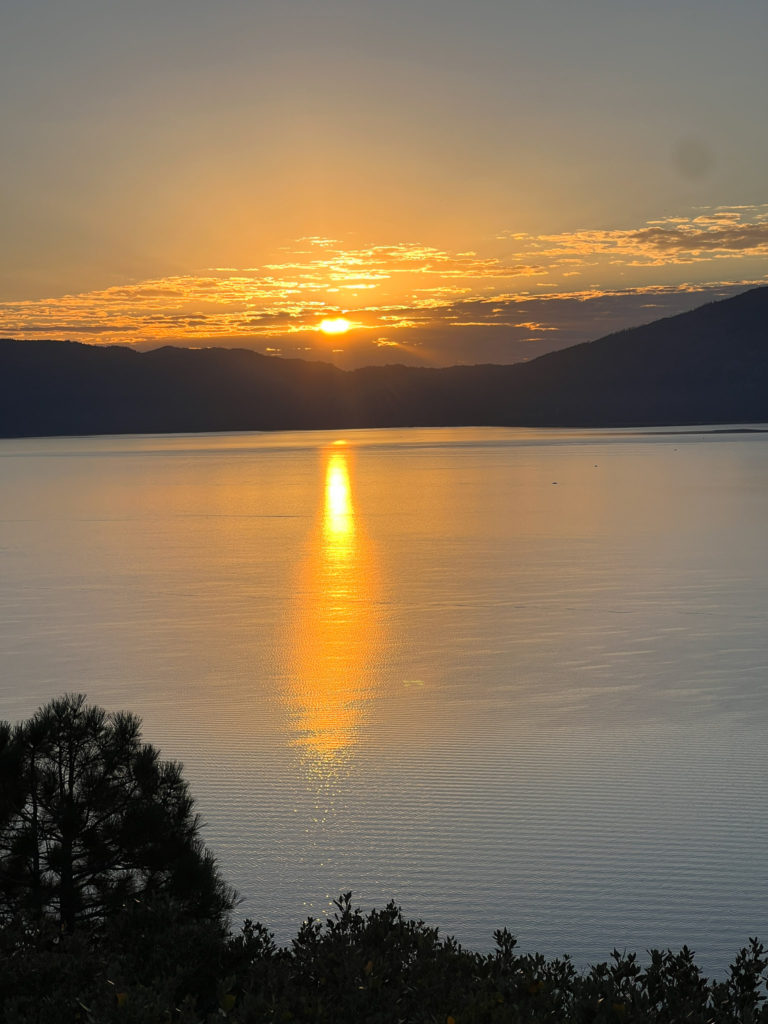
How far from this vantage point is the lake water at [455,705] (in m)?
7.04

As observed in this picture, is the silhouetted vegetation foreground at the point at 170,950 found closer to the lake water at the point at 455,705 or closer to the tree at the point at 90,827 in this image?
the tree at the point at 90,827

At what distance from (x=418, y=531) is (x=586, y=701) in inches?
768

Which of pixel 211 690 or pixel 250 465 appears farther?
pixel 250 465

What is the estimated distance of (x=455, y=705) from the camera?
11.4 meters

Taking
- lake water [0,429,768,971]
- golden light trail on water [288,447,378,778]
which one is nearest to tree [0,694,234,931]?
lake water [0,429,768,971]

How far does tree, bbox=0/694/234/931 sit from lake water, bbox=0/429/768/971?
1673mm

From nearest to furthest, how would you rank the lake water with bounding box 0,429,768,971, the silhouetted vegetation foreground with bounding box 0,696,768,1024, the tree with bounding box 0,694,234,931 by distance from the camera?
1. the silhouetted vegetation foreground with bounding box 0,696,768,1024
2. the tree with bounding box 0,694,234,931
3. the lake water with bounding box 0,429,768,971

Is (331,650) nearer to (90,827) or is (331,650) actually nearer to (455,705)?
(455,705)

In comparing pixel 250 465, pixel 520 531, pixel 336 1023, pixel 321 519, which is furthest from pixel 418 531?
pixel 250 465

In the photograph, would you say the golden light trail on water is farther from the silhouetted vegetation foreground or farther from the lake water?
the silhouetted vegetation foreground

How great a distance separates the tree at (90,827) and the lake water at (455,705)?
1673mm

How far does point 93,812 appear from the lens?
17.2 ft

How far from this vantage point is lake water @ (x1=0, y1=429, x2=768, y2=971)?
7.04 metres

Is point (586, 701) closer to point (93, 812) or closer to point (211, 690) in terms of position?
point (211, 690)
